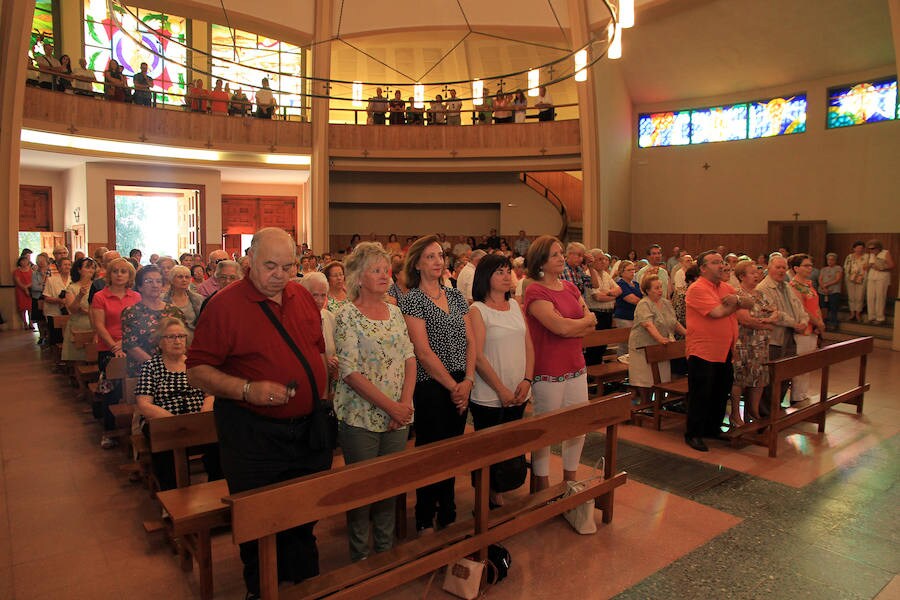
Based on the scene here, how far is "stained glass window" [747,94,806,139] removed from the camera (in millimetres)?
14156

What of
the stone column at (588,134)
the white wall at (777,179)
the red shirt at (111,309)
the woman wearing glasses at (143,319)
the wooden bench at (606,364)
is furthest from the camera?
the stone column at (588,134)

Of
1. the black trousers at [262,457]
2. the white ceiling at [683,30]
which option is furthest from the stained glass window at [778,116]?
the black trousers at [262,457]

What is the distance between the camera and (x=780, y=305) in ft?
18.6

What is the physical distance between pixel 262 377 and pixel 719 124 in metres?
15.8

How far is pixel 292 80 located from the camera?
18672 mm

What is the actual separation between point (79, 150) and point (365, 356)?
45.2 ft

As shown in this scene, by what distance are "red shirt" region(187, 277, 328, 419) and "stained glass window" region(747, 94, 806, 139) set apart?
592 inches

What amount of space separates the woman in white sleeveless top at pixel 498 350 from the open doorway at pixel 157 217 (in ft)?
46.3

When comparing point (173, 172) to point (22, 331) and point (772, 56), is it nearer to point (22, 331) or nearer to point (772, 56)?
point (22, 331)

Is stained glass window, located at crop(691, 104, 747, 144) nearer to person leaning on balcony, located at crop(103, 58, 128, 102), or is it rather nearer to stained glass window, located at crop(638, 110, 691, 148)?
stained glass window, located at crop(638, 110, 691, 148)

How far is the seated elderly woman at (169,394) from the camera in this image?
11.6 feet

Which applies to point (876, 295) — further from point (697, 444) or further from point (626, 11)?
point (626, 11)

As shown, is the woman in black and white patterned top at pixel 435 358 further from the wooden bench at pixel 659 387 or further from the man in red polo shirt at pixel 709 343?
the wooden bench at pixel 659 387

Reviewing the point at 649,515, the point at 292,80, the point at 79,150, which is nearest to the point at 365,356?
the point at 649,515
